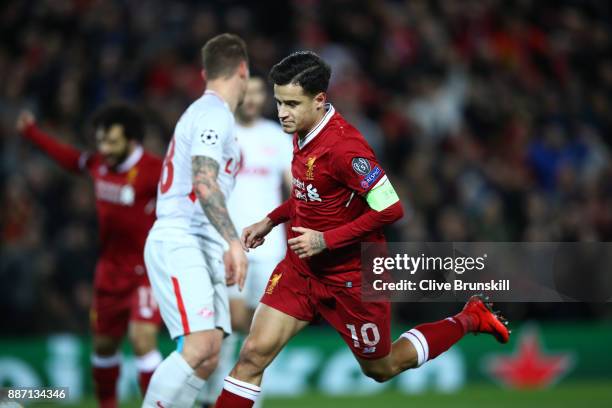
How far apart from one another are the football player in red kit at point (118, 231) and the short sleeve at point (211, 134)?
213cm

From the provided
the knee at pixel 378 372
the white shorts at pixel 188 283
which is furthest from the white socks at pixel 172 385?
the knee at pixel 378 372

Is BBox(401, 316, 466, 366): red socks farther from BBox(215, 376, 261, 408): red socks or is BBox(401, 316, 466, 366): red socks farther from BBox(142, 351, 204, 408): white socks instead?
BBox(142, 351, 204, 408): white socks

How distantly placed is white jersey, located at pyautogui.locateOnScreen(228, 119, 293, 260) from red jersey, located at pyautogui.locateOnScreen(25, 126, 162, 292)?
69cm

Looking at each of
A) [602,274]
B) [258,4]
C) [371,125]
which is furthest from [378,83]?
[602,274]

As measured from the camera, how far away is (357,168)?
215 inches

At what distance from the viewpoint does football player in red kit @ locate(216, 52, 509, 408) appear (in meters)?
5.51

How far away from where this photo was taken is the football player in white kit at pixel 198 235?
5.90 metres

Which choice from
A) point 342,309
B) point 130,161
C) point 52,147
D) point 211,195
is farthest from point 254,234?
point 52,147

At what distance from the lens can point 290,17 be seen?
1398 centimetres

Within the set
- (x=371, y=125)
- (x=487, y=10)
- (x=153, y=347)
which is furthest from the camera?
(x=487, y=10)

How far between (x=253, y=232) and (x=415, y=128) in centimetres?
742

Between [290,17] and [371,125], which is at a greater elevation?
[290,17]

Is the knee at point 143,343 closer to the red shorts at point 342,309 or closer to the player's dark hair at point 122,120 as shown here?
the player's dark hair at point 122,120

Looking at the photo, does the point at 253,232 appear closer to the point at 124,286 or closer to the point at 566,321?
the point at 124,286
